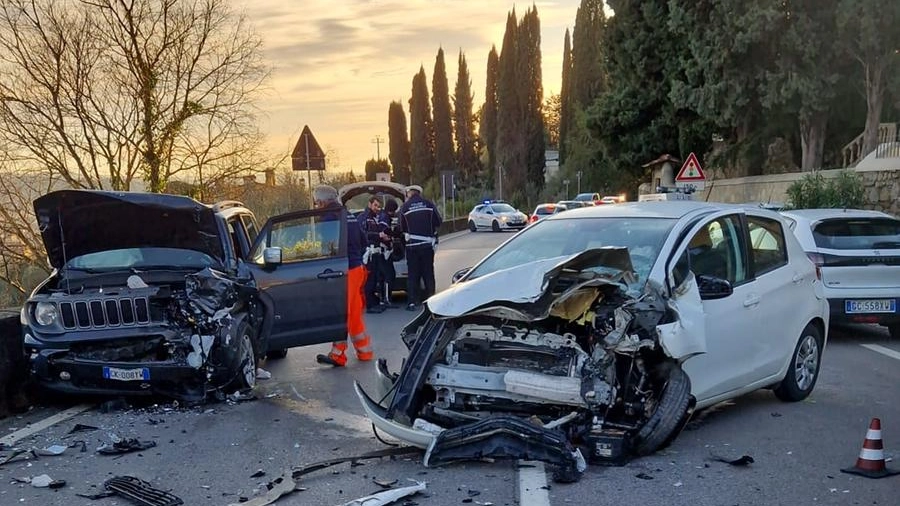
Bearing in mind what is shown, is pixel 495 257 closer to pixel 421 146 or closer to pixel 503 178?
pixel 503 178

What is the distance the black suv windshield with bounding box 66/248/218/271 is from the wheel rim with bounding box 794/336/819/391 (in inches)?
205

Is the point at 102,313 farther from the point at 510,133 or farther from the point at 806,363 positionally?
the point at 510,133

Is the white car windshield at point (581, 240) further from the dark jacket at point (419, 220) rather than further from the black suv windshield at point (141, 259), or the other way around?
the dark jacket at point (419, 220)

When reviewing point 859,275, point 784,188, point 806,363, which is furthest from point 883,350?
point 784,188

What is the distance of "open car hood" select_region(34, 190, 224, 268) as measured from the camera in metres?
7.58

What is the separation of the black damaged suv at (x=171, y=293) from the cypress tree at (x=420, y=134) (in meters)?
79.7

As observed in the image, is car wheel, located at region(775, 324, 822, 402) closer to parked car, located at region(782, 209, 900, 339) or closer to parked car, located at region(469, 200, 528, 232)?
parked car, located at region(782, 209, 900, 339)

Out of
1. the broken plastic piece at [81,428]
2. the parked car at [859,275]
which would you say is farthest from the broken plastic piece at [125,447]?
the parked car at [859,275]

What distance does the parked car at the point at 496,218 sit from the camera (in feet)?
140

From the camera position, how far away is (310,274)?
8633 mm

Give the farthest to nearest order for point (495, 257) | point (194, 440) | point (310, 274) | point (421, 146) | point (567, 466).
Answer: point (421, 146)
point (310, 274)
point (495, 257)
point (194, 440)
point (567, 466)

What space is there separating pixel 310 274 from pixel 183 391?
6.34 ft

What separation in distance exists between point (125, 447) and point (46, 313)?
6.16ft

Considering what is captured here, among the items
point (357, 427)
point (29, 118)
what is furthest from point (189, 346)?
point (29, 118)
